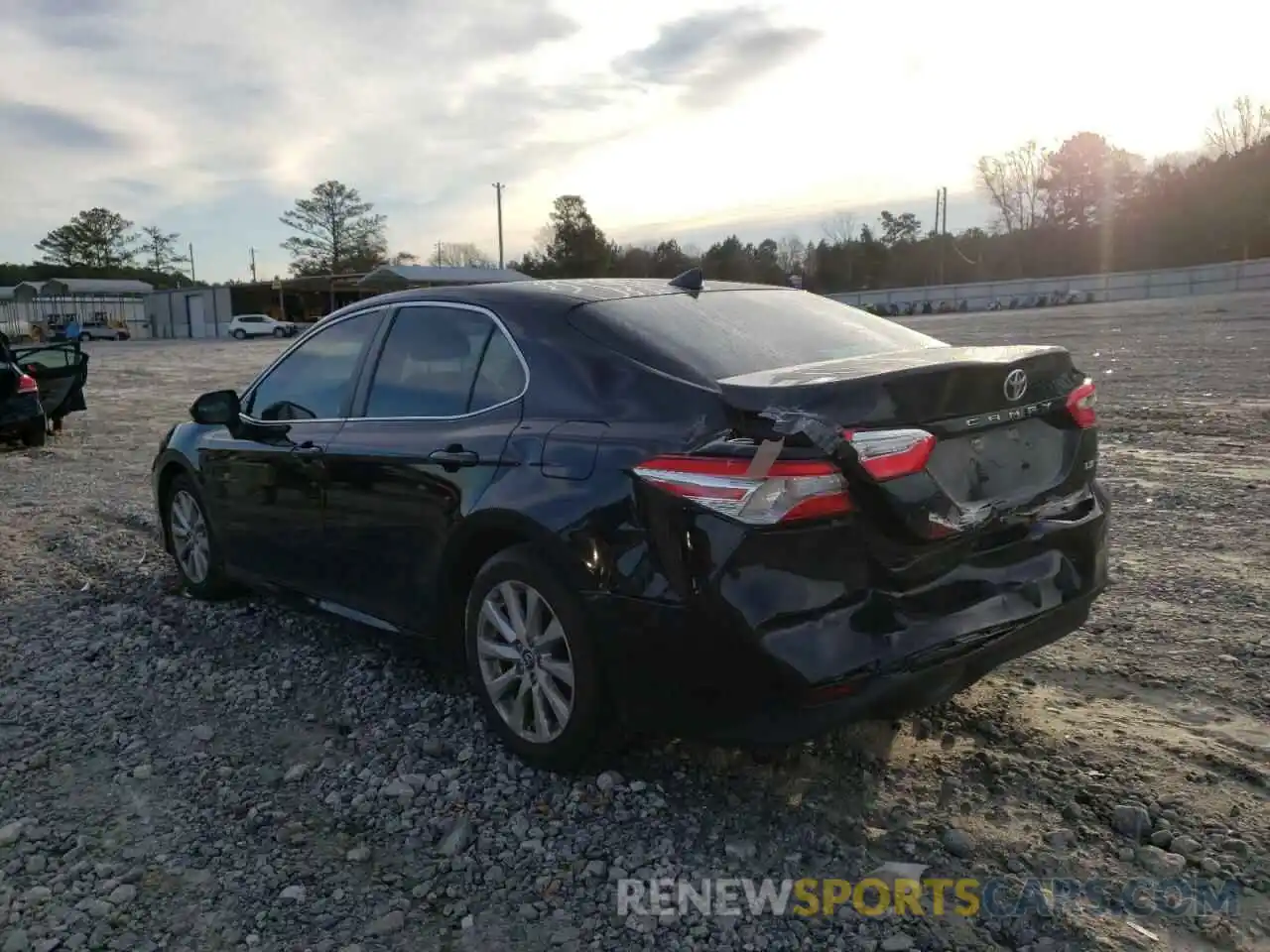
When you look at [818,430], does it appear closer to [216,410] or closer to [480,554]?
[480,554]

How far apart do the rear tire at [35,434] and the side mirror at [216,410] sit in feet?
30.1

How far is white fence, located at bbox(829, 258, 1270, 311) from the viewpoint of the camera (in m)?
55.2

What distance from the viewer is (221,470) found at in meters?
5.24

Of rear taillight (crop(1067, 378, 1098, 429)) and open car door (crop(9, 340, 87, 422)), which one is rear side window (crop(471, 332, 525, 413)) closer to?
rear taillight (crop(1067, 378, 1098, 429))

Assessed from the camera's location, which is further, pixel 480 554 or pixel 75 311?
pixel 75 311

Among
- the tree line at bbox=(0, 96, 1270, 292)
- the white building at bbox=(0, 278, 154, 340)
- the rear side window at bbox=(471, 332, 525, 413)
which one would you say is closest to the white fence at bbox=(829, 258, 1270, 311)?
the tree line at bbox=(0, 96, 1270, 292)

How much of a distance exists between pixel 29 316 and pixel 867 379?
75195 millimetres

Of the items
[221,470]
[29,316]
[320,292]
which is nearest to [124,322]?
[29,316]

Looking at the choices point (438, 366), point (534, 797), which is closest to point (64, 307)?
point (438, 366)

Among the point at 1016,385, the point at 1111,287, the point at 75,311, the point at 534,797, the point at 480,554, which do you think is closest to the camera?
the point at 1016,385

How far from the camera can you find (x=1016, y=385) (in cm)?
320

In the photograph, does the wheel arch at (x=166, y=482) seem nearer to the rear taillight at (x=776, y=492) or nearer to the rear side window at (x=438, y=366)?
the rear side window at (x=438, y=366)

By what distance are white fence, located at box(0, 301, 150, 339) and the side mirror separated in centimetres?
6682

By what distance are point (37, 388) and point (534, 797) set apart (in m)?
12.1
